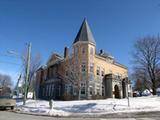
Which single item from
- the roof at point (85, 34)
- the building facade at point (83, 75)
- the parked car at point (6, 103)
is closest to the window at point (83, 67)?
the building facade at point (83, 75)

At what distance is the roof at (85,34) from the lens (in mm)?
34744

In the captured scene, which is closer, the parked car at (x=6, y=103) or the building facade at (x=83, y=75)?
the parked car at (x=6, y=103)

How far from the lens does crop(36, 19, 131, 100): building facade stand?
101 feet

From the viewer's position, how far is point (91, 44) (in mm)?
34750

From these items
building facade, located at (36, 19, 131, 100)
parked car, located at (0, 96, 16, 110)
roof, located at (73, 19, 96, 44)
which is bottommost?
parked car, located at (0, 96, 16, 110)

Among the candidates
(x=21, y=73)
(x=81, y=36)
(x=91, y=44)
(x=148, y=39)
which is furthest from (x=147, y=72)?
(x=21, y=73)

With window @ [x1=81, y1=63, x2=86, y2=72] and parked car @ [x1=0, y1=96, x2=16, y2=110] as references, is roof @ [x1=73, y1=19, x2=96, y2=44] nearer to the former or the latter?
window @ [x1=81, y1=63, x2=86, y2=72]

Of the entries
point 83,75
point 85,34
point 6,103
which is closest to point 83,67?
point 83,75

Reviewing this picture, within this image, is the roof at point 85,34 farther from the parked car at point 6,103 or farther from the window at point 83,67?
the parked car at point 6,103

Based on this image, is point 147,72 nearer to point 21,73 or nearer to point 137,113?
point 137,113

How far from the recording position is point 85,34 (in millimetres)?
35500

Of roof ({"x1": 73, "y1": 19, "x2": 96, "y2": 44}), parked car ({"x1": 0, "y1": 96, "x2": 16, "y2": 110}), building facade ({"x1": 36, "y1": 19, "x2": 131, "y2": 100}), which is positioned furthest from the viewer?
roof ({"x1": 73, "y1": 19, "x2": 96, "y2": 44})

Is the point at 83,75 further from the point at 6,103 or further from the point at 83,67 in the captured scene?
the point at 6,103

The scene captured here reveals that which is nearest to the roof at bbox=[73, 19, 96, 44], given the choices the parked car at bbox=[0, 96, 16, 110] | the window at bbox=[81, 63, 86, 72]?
the window at bbox=[81, 63, 86, 72]
